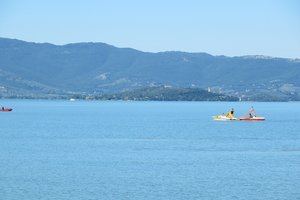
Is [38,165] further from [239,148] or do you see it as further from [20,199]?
[239,148]

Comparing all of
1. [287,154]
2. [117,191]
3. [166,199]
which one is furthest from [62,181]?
[287,154]

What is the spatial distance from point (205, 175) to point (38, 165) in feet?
43.4

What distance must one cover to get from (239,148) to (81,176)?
27.7 meters

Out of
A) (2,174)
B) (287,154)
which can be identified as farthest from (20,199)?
(287,154)

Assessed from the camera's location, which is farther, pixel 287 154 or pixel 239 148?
pixel 239 148

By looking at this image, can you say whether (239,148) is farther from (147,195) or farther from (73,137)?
(147,195)

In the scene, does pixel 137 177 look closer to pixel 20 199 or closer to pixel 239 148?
pixel 20 199

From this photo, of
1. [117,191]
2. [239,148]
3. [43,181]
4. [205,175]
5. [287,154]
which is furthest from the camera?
[239,148]

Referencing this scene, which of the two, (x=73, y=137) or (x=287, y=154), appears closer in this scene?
(x=287, y=154)

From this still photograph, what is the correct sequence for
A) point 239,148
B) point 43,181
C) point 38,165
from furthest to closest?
point 239,148, point 38,165, point 43,181

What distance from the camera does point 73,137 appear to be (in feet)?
315

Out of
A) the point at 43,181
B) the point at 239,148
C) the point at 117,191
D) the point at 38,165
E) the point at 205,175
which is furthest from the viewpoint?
the point at 239,148

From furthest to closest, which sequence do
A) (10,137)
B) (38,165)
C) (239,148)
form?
(10,137) < (239,148) < (38,165)

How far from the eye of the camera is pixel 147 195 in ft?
159
